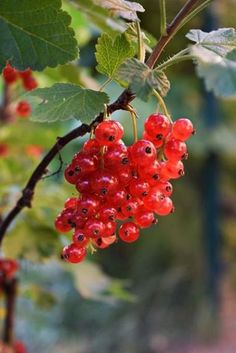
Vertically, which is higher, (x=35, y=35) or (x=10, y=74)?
(x=35, y=35)

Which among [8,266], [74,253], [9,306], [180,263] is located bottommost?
[180,263]

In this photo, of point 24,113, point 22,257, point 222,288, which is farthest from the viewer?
point 222,288

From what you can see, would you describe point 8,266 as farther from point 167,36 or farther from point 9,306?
point 167,36

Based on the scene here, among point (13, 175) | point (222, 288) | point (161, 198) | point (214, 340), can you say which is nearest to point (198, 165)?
point (222, 288)

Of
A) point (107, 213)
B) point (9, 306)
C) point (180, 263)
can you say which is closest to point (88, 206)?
point (107, 213)

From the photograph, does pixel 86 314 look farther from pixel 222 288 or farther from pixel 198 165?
pixel 198 165

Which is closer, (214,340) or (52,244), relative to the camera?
(52,244)
